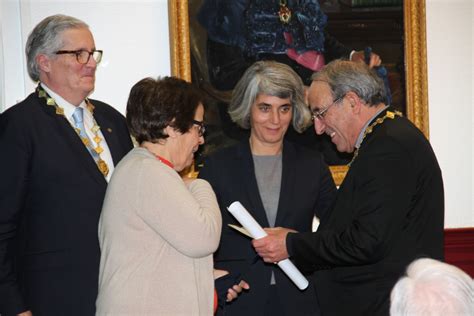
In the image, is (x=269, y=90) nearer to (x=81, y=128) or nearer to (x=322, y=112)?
(x=322, y=112)

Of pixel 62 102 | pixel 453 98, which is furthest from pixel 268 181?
pixel 453 98

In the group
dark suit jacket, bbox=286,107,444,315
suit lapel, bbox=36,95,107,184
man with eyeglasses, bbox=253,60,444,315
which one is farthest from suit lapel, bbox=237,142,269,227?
suit lapel, bbox=36,95,107,184

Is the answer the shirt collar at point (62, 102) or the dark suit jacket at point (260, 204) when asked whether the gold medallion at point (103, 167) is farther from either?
the dark suit jacket at point (260, 204)

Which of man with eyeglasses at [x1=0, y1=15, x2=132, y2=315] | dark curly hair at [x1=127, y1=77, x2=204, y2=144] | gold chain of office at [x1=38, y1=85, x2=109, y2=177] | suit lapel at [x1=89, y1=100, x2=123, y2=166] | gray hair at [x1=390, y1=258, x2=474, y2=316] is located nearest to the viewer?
gray hair at [x1=390, y1=258, x2=474, y2=316]

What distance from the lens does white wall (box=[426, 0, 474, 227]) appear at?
455cm

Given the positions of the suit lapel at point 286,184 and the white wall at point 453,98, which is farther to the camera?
the white wall at point 453,98

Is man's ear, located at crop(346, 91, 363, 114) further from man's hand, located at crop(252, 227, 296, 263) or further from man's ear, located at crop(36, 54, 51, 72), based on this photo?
man's ear, located at crop(36, 54, 51, 72)

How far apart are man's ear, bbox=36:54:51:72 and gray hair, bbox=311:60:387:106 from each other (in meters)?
1.18

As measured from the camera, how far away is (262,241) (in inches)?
121

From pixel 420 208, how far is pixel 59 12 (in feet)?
7.54

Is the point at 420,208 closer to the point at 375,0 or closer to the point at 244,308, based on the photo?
the point at 244,308

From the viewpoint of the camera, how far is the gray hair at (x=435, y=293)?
1594mm

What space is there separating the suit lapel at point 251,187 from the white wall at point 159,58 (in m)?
0.87

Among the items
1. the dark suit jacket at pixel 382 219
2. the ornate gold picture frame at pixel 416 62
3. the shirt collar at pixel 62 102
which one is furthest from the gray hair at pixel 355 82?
the ornate gold picture frame at pixel 416 62
